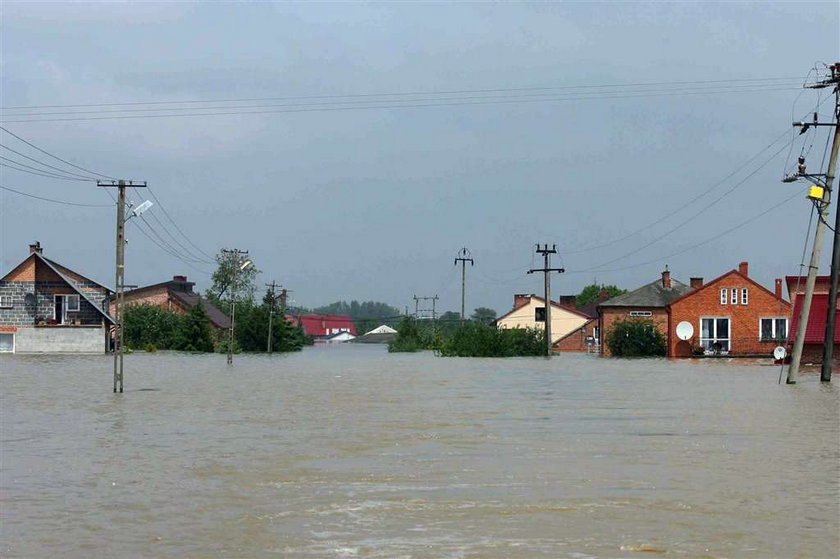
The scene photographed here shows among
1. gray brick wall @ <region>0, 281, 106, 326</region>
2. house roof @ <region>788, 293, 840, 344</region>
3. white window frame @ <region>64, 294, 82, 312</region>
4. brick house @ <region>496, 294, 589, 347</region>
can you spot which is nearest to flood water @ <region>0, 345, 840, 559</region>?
house roof @ <region>788, 293, 840, 344</region>

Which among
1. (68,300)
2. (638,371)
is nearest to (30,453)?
(638,371)

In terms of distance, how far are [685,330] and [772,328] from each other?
21.3ft

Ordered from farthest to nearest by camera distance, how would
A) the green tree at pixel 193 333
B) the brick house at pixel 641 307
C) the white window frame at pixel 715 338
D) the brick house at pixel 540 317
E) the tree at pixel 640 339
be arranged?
the brick house at pixel 540 317, the green tree at pixel 193 333, the brick house at pixel 641 307, the tree at pixel 640 339, the white window frame at pixel 715 338

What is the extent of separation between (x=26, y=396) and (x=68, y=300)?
4631 cm

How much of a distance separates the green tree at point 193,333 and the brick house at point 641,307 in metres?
36.0

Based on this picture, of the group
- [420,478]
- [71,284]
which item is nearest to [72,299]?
[71,284]

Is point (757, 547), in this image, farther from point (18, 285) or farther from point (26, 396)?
point (18, 285)

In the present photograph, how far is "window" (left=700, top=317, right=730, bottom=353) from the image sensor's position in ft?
268

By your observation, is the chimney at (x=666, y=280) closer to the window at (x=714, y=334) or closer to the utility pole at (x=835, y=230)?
the window at (x=714, y=334)

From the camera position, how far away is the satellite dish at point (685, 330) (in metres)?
81.1

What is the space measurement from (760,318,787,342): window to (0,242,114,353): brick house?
1871 inches

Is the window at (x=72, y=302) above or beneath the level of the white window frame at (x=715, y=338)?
above

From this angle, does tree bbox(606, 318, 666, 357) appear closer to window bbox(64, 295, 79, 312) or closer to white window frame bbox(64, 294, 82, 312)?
white window frame bbox(64, 294, 82, 312)

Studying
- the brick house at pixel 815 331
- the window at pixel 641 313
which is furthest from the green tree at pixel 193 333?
the brick house at pixel 815 331
